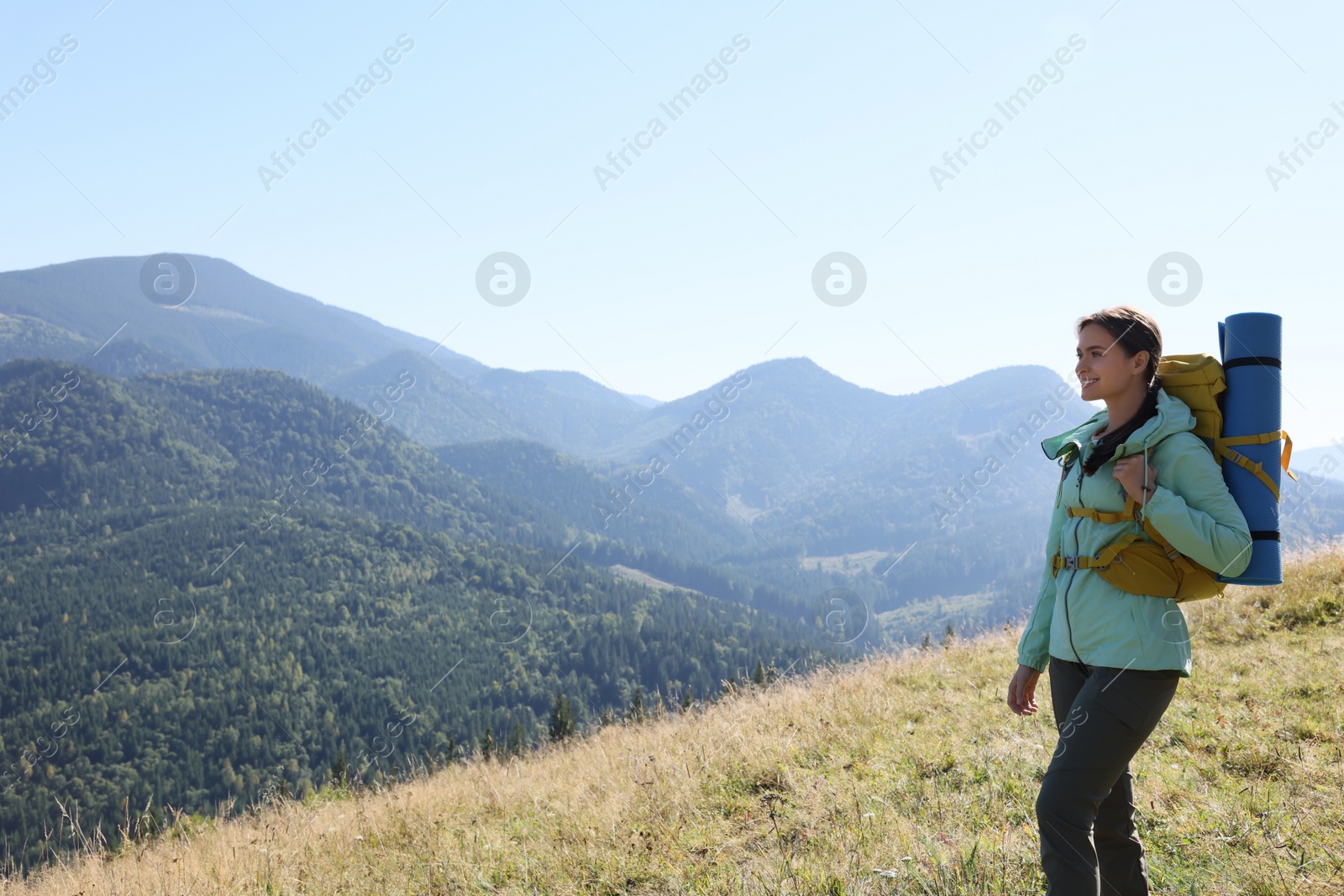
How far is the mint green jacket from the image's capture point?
2311 mm

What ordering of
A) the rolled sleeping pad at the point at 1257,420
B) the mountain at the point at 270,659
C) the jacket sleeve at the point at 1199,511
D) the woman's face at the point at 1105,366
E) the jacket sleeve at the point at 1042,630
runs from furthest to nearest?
1. the mountain at the point at 270,659
2. the jacket sleeve at the point at 1042,630
3. the woman's face at the point at 1105,366
4. the rolled sleeping pad at the point at 1257,420
5. the jacket sleeve at the point at 1199,511

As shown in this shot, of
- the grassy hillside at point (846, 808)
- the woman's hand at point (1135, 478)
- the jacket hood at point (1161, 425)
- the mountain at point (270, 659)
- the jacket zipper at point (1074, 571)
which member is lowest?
the mountain at point (270, 659)

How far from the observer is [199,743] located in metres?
116

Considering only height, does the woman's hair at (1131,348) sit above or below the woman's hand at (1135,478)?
above

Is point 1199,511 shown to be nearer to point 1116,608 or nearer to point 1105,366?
point 1116,608

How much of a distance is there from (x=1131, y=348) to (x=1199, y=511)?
620 millimetres

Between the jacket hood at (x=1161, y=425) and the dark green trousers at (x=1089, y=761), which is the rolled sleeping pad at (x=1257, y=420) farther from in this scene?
the dark green trousers at (x=1089, y=761)

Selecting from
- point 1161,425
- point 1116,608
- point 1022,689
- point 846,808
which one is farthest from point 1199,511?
point 846,808

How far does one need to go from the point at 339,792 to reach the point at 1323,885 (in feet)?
29.7

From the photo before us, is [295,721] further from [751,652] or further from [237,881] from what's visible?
[237,881]

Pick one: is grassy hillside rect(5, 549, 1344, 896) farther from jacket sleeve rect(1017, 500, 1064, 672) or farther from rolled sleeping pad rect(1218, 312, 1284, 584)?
rolled sleeping pad rect(1218, 312, 1284, 584)

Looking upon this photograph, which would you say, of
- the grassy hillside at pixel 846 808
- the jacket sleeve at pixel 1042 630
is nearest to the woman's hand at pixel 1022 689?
the jacket sleeve at pixel 1042 630

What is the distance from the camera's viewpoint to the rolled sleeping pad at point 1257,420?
2393 mm

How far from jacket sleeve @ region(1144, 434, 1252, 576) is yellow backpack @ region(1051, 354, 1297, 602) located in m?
0.08
